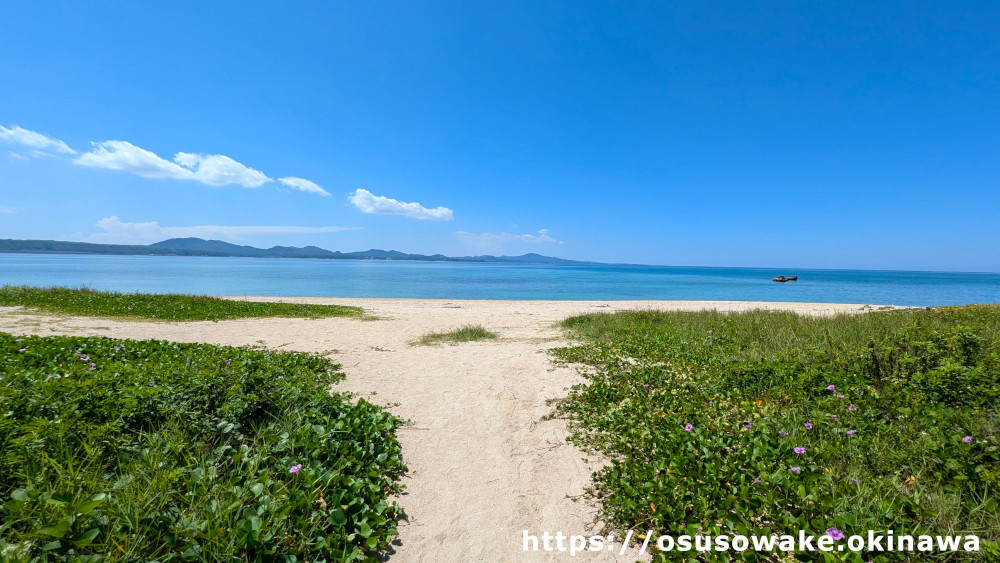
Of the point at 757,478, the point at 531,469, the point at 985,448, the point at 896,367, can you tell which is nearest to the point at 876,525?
the point at 757,478

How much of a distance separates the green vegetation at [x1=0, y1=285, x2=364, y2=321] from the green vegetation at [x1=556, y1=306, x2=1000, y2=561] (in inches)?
629

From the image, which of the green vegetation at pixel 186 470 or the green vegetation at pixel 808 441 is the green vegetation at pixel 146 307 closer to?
the green vegetation at pixel 186 470

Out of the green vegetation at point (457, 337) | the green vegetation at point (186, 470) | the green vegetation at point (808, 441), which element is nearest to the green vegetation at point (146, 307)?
the green vegetation at point (457, 337)

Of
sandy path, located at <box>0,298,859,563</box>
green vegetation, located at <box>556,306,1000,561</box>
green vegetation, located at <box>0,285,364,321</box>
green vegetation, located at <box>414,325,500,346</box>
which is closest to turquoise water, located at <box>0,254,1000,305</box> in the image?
green vegetation, located at <box>0,285,364,321</box>

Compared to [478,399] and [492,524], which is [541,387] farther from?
[492,524]

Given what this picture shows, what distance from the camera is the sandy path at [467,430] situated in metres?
3.54

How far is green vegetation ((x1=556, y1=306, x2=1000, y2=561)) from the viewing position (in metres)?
3.10

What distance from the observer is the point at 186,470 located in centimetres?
326

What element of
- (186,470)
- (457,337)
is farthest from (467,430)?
(457,337)

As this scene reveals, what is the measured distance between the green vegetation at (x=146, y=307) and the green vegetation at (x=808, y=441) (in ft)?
52.4

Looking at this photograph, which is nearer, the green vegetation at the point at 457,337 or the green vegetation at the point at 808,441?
the green vegetation at the point at 808,441

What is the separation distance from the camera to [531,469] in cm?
A: 459

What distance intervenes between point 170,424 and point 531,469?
3871 millimetres

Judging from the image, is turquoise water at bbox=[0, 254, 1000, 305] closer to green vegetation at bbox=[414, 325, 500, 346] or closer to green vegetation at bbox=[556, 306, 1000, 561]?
green vegetation at bbox=[414, 325, 500, 346]
